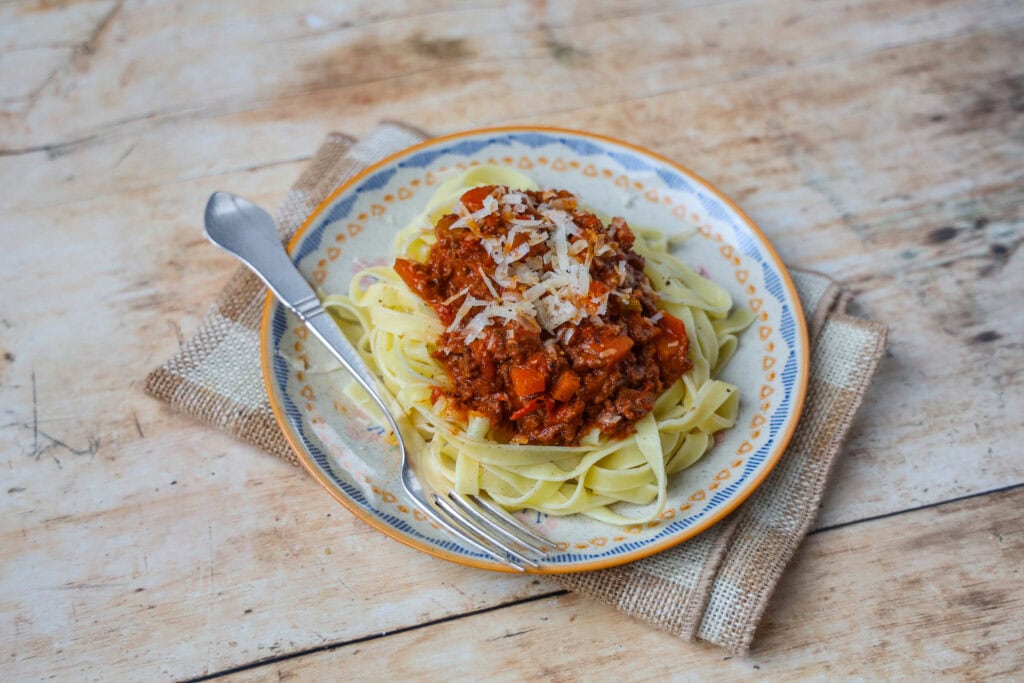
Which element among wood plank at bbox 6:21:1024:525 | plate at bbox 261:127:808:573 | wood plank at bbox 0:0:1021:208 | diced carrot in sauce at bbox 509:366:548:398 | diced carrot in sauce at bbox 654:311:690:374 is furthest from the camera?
wood plank at bbox 0:0:1021:208

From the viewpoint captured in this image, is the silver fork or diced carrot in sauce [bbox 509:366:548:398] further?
diced carrot in sauce [bbox 509:366:548:398]

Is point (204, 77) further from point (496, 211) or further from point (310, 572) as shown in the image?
point (310, 572)

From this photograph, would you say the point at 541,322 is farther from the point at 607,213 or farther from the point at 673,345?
the point at 607,213

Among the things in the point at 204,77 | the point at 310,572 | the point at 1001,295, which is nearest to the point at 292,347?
the point at 310,572

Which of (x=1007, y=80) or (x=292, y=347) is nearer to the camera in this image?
(x=292, y=347)

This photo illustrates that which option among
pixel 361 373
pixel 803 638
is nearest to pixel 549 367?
pixel 361 373

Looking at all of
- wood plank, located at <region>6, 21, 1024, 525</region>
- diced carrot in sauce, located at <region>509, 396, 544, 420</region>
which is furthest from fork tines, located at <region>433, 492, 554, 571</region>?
wood plank, located at <region>6, 21, 1024, 525</region>

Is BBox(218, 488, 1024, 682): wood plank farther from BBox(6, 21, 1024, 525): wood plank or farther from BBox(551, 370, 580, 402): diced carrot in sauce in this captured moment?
BBox(551, 370, 580, 402): diced carrot in sauce
